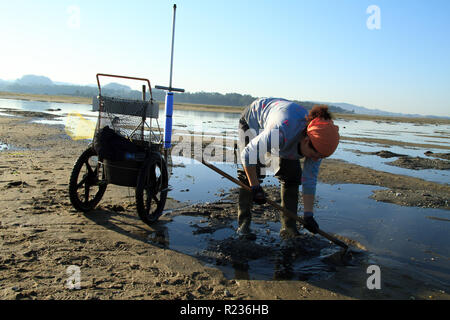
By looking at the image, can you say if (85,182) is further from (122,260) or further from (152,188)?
(122,260)

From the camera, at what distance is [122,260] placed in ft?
10.5

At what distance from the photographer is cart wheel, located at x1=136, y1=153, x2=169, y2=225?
3855 millimetres

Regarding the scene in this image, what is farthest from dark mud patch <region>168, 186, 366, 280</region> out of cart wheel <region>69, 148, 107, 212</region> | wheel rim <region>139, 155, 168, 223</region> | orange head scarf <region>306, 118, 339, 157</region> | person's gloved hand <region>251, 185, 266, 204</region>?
orange head scarf <region>306, 118, 339, 157</region>

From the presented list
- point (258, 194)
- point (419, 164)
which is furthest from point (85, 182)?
point (419, 164)

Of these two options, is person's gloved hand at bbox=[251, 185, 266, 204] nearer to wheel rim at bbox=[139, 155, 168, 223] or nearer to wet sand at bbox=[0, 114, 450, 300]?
wet sand at bbox=[0, 114, 450, 300]

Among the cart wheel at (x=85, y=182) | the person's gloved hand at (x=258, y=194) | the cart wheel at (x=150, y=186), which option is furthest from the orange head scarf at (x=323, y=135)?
the cart wheel at (x=85, y=182)

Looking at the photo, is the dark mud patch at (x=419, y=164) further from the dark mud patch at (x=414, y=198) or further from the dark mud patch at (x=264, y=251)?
the dark mud patch at (x=264, y=251)

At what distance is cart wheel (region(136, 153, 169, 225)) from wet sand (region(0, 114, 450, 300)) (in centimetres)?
20

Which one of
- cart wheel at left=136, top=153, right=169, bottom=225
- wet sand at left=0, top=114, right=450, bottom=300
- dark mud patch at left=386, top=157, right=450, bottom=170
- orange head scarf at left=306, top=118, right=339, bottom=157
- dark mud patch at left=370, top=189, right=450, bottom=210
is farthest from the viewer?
dark mud patch at left=386, top=157, right=450, bottom=170

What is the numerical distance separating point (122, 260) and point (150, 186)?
1.22 metres

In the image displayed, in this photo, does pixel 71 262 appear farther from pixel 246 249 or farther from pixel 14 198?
pixel 14 198

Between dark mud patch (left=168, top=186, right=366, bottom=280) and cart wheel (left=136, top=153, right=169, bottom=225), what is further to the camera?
cart wheel (left=136, top=153, right=169, bottom=225)
